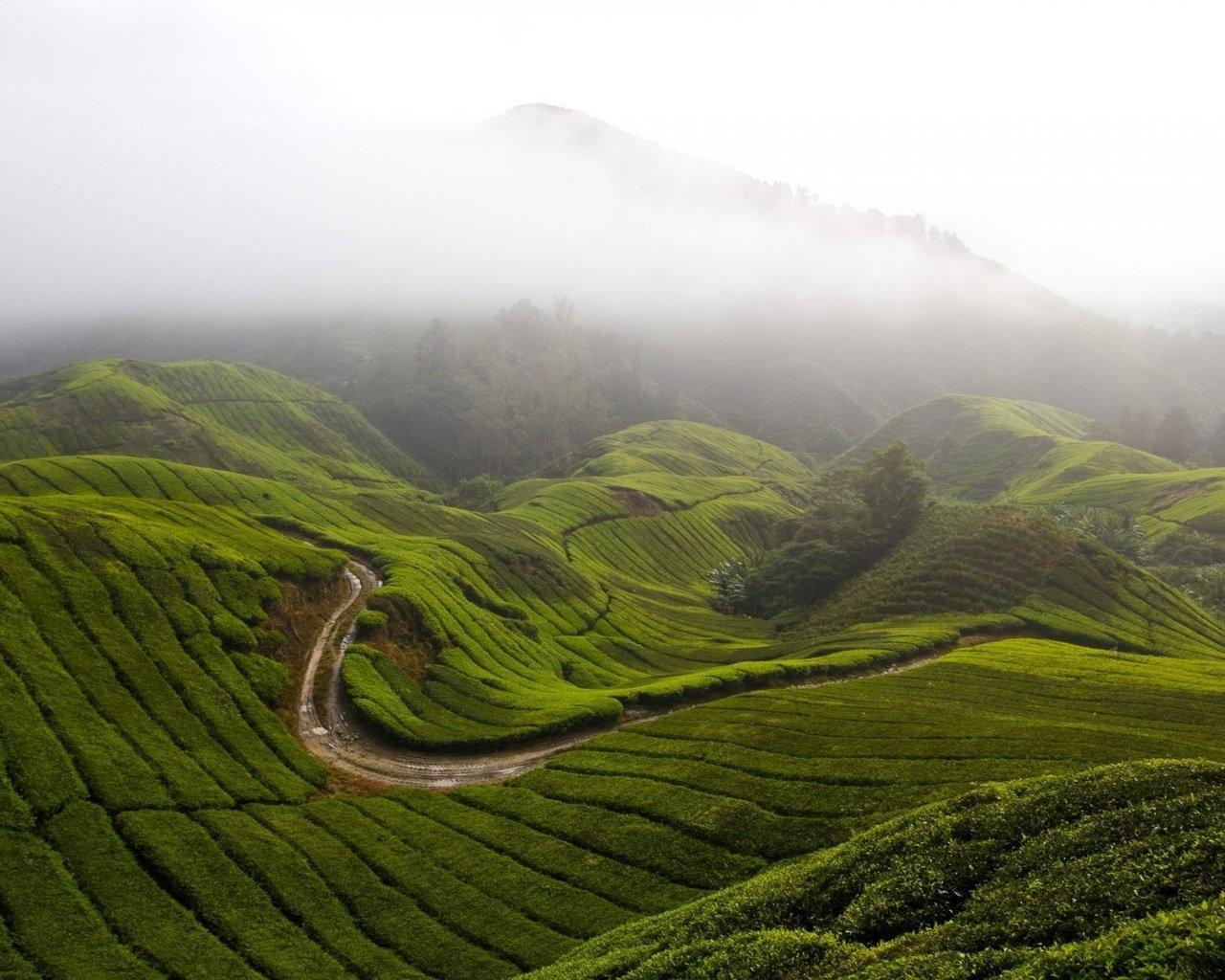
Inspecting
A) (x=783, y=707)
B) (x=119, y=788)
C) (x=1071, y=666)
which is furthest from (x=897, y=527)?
(x=119, y=788)

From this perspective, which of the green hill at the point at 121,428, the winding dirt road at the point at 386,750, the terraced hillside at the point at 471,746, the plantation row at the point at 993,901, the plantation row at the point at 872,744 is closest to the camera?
the plantation row at the point at 993,901

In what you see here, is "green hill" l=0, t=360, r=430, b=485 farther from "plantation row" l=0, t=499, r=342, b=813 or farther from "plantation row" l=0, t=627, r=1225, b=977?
"plantation row" l=0, t=627, r=1225, b=977

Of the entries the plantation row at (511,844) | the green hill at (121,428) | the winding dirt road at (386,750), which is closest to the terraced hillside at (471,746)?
the plantation row at (511,844)

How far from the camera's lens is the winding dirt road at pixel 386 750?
40656 mm

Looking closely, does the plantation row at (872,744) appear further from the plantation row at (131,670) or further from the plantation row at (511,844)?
the plantation row at (131,670)

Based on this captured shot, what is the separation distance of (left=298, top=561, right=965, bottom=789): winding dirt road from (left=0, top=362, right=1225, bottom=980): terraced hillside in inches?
34.5

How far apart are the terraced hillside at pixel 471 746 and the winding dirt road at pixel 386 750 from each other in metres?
0.88

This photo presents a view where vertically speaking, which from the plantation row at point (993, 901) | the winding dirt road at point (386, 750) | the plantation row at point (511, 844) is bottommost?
the winding dirt road at point (386, 750)

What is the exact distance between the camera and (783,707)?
4500cm

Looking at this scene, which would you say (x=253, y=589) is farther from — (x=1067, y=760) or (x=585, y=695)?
(x=1067, y=760)

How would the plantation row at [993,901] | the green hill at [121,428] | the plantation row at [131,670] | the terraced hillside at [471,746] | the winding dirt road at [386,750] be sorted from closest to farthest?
the plantation row at [993,901] → the terraced hillside at [471,746] → the plantation row at [131,670] → the winding dirt road at [386,750] → the green hill at [121,428]

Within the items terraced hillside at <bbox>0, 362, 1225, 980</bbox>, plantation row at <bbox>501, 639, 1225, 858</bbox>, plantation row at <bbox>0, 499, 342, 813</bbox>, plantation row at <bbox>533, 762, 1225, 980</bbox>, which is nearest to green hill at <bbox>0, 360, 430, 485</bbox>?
terraced hillside at <bbox>0, 362, 1225, 980</bbox>

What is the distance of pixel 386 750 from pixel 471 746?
5072 mm

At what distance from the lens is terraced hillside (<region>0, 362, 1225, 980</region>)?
2575 centimetres
